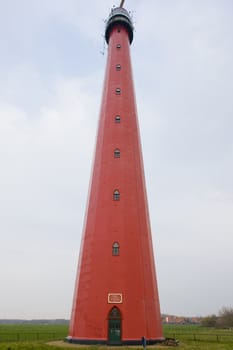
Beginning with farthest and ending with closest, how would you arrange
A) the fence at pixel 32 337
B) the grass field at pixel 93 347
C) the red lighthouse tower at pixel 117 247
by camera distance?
the fence at pixel 32 337 < the red lighthouse tower at pixel 117 247 < the grass field at pixel 93 347

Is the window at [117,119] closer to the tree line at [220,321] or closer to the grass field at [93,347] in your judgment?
the grass field at [93,347]

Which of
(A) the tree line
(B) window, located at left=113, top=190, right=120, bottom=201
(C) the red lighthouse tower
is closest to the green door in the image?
(C) the red lighthouse tower

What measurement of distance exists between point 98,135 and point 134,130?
9.03ft

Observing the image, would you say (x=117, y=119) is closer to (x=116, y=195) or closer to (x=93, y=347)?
(x=116, y=195)

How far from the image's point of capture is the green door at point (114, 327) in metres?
20.4

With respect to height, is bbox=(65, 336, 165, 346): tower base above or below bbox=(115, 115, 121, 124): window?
below

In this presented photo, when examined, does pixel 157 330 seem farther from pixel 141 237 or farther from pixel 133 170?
pixel 133 170

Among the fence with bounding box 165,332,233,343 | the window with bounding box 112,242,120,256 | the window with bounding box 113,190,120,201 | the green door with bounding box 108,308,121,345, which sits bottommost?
the green door with bounding box 108,308,121,345

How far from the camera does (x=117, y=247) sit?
22125 millimetres

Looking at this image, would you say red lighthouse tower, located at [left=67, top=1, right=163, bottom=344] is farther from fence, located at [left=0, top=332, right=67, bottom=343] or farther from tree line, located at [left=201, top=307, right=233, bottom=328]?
tree line, located at [left=201, top=307, right=233, bottom=328]

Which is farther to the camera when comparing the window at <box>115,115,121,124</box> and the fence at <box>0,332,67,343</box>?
the fence at <box>0,332,67,343</box>

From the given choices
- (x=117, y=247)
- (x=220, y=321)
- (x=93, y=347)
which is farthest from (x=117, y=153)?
(x=220, y=321)

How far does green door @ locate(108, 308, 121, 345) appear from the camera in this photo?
2038 centimetres

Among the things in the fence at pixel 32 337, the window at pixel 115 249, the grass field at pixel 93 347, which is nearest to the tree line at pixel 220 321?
the grass field at pixel 93 347
